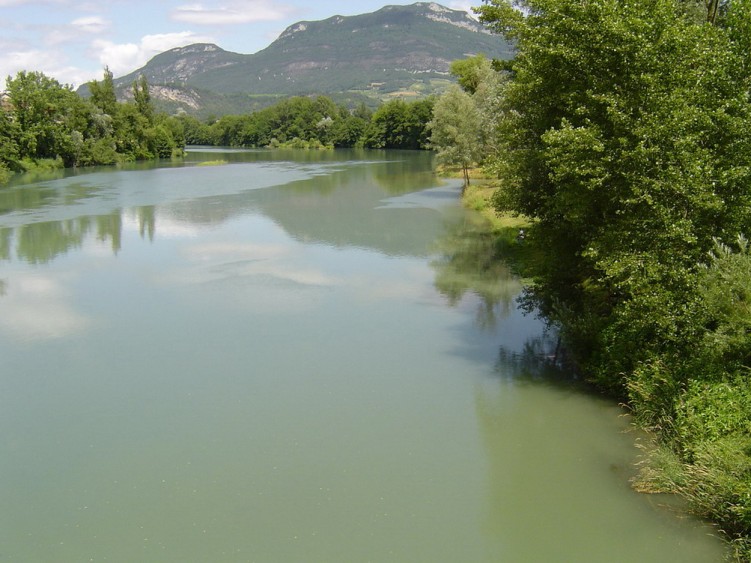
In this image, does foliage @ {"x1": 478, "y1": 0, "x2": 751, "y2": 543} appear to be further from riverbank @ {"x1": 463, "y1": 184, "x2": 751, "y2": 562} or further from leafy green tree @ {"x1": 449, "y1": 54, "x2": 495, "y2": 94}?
leafy green tree @ {"x1": 449, "y1": 54, "x2": 495, "y2": 94}

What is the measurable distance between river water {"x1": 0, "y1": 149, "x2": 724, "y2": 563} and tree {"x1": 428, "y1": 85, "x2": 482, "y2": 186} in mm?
17199

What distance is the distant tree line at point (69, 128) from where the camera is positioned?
67500 mm

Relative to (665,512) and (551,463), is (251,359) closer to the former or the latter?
(551,463)

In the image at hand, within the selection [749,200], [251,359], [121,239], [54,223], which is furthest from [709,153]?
[54,223]

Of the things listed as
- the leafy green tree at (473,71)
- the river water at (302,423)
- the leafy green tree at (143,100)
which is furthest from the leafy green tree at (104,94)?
the river water at (302,423)

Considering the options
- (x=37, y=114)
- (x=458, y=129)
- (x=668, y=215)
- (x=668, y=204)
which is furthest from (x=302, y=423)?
(x=37, y=114)

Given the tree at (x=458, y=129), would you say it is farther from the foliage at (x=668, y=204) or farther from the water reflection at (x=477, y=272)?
the foliage at (x=668, y=204)

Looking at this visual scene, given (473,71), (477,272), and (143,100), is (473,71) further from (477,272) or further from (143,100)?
(143,100)

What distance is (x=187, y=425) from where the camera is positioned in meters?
12.6

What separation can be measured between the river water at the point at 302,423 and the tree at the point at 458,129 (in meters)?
17.2

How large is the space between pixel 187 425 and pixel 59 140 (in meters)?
69.1

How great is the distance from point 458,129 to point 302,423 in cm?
3302

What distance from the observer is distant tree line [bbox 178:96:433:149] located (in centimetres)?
11681

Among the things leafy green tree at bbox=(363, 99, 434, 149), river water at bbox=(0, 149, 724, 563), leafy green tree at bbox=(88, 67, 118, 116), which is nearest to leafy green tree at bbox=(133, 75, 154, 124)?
leafy green tree at bbox=(88, 67, 118, 116)
